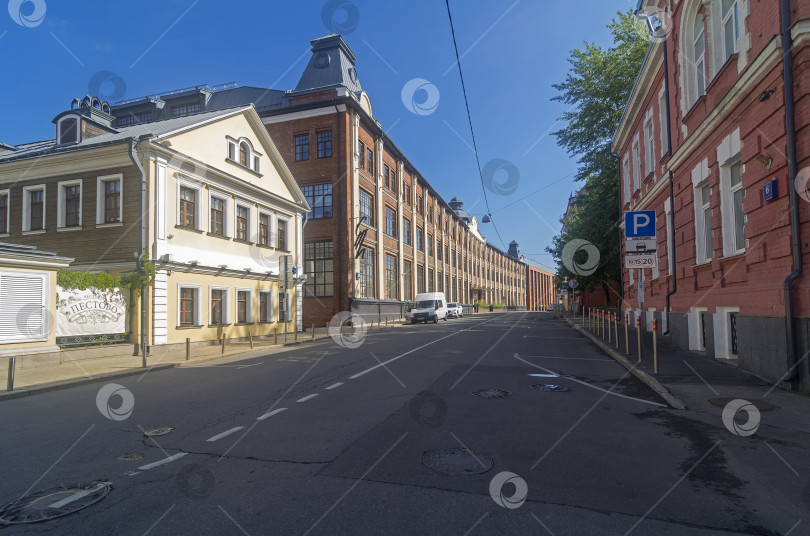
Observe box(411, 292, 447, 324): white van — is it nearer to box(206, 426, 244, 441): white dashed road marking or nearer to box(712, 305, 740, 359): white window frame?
box(712, 305, 740, 359): white window frame

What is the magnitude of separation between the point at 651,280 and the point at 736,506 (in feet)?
61.1

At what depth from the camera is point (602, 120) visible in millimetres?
27094

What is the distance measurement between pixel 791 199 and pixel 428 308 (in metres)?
31.7

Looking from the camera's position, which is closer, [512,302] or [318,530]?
[318,530]

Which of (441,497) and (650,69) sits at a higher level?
(650,69)

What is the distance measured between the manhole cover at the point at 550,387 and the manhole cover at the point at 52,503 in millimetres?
6717

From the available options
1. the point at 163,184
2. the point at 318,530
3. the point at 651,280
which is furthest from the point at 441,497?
the point at 651,280

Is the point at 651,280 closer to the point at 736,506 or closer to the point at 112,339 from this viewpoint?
the point at 736,506

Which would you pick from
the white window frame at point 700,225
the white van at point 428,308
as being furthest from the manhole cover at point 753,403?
the white van at point 428,308

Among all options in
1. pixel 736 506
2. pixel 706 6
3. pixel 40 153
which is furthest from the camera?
pixel 40 153

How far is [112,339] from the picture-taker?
53.9 feet

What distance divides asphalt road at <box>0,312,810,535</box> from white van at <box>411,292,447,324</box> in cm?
2902

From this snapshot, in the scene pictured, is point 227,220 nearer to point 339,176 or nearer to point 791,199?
point 339,176

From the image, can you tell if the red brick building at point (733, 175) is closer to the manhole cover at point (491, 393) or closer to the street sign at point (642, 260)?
the street sign at point (642, 260)
